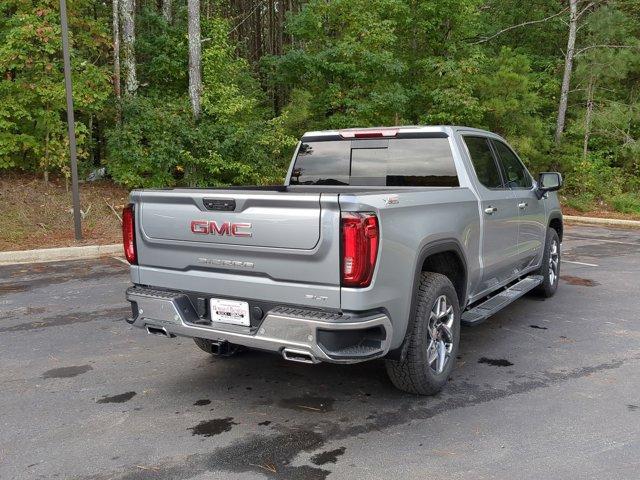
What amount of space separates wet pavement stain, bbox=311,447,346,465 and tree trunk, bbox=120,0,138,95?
1418 cm

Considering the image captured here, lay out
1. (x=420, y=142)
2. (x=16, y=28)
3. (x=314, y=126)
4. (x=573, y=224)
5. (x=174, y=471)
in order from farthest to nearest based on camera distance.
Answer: (x=314, y=126) → (x=573, y=224) → (x=16, y=28) → (x=420, y=142) → (x=174, y=471)

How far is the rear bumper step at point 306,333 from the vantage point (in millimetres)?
3234

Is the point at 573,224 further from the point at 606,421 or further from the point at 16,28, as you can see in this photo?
the point at 16,28

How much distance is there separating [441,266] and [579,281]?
4.63m

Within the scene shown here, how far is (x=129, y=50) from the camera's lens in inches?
612

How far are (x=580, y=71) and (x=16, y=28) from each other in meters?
17.4

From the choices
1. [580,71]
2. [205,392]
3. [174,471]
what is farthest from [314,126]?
[174,471]

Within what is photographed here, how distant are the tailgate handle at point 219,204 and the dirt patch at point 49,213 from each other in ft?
26.8

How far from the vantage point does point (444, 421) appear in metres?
3.68

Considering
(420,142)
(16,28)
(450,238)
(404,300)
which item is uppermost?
(16,28)

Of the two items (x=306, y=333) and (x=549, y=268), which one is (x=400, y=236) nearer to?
(x=306, y=333)

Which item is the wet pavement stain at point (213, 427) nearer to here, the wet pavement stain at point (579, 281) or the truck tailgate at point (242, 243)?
the truck tailgate at point (242, 243)

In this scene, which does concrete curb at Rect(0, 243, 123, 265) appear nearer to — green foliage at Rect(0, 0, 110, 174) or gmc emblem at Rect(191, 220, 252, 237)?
green foliage at Rect(0, 0, 110, 174)

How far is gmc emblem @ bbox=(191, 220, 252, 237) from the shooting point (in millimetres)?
3516
